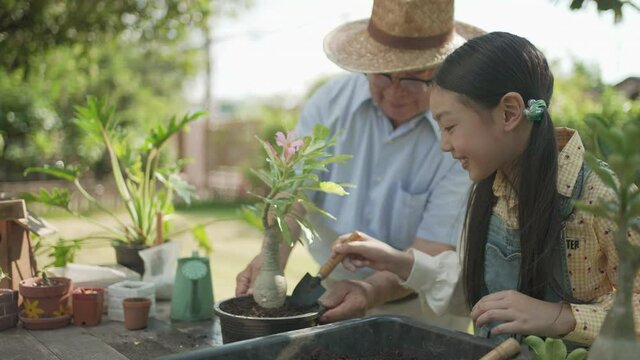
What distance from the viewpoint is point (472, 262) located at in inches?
71.9

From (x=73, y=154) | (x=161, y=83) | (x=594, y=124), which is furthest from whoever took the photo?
(x=161, y=83)

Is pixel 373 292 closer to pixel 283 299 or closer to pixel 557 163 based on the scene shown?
pixel 283 299

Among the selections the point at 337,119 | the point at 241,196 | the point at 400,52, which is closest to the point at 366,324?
the point at 400,52

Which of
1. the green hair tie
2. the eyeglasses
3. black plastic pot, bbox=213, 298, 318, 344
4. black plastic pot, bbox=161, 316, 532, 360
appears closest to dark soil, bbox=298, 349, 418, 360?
black plastic pot, bbox=161, 316, 532, 360

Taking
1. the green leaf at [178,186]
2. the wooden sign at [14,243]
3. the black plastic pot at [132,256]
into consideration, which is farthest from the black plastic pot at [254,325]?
the green leaf at [178,186]

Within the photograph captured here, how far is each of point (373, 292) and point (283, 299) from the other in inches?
15.0

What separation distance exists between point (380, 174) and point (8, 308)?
4.27ft

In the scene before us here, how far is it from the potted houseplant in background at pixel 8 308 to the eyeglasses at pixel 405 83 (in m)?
1.29

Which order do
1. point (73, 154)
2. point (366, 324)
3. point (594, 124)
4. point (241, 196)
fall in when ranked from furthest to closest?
point (241, 196), point (73, 154), point (366, 324), point (594, 124)

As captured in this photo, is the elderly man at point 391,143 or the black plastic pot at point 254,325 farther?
the elderly man at point 391,143

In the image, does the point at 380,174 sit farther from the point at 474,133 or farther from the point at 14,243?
the point at 14,243

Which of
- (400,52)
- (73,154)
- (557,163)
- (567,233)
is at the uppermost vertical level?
(400,52)

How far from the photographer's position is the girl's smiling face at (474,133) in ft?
5.30

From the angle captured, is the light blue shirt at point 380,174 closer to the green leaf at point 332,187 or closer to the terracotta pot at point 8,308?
the green leaf at point 332,187
